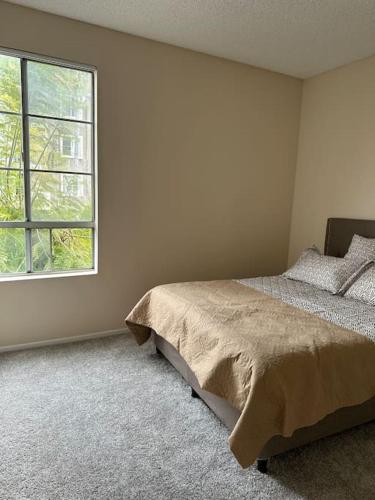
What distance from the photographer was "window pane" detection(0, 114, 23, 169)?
2.62m

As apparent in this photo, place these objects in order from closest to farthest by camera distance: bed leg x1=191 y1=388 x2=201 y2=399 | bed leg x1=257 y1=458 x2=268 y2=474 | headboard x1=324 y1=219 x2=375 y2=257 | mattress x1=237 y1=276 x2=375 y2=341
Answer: bed leg x1=257 y1=458 x2=268 y2=474 < mattress x1=237 y1=276 x2=375 y2=341 < bed leg x1=191 y1=388 x2=201 y2=399 < headboard x1=324 y1=219 x2=375 y2=257

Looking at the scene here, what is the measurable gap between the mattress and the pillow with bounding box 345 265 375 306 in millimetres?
41

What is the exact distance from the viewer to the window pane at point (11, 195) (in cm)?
267

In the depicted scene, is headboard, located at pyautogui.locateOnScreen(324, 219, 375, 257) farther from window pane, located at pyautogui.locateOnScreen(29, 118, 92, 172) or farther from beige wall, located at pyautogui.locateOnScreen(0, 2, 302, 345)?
window pane, located at pyautogui.locateOnScreen(29, 118, 92, 172)

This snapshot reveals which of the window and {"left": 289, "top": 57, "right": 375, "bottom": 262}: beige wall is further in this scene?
{"left": 289, "top": 57, "right": 375, "bottom": 262}: beige wall

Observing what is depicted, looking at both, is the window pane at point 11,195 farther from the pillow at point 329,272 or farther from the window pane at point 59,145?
the pillow at point 329,272

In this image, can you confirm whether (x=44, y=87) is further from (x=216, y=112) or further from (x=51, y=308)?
(x=51, y=308)

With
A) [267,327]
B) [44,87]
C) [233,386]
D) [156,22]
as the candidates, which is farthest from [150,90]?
[233,386]

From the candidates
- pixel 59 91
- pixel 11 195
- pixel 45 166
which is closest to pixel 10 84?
pixel 59 91

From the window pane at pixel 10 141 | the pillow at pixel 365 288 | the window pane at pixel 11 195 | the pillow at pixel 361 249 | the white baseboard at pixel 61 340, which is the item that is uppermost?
the window pane at pixel 10 141

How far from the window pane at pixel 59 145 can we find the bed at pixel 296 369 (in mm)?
1403

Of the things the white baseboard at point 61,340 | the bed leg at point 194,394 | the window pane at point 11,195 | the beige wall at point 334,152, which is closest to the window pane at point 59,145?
the window pane at point 11,195

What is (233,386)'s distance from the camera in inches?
63.2

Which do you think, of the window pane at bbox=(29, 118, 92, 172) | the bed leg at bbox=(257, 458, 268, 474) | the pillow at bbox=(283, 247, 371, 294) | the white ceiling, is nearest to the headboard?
the pillow at bbox=(283, 247, 371, 294)
